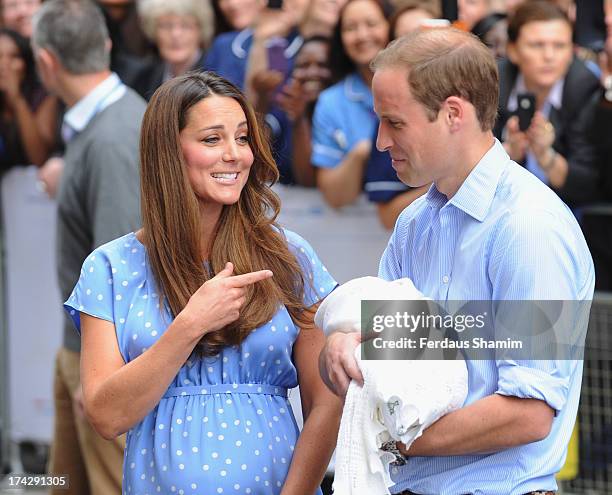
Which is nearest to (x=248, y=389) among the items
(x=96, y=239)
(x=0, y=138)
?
(x=96, y=239)

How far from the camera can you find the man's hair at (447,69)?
2.54 m

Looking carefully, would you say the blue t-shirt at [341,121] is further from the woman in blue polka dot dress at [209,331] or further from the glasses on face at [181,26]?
the woman in blue polka dot dress at [209,331]

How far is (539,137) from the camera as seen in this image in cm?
501

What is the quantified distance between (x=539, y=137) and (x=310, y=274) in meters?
2.22

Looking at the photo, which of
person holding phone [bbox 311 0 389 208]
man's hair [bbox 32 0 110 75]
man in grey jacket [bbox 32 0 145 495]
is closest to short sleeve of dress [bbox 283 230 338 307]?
man in grey jacket [bbox 32 0 145 495]

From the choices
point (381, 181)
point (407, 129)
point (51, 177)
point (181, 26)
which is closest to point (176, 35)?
point (181, 26)

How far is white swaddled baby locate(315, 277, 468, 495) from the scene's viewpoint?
2.45 metres

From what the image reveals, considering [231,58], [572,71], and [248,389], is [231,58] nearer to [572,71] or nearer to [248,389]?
[572,71]

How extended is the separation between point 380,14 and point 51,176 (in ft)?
5.87

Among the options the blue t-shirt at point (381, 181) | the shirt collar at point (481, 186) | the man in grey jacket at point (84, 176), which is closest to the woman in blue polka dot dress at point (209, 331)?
the shirt collar at point (481, 186)

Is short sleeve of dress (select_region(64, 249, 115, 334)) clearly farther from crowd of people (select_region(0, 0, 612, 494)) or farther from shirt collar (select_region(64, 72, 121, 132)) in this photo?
shirt collar (select_region(64, 72, 121, 132))

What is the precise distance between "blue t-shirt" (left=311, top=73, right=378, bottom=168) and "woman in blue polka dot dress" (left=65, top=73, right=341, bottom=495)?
2465 mm

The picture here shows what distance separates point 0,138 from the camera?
7082 millimetres

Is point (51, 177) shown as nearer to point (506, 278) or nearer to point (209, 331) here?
point (209, 331)
